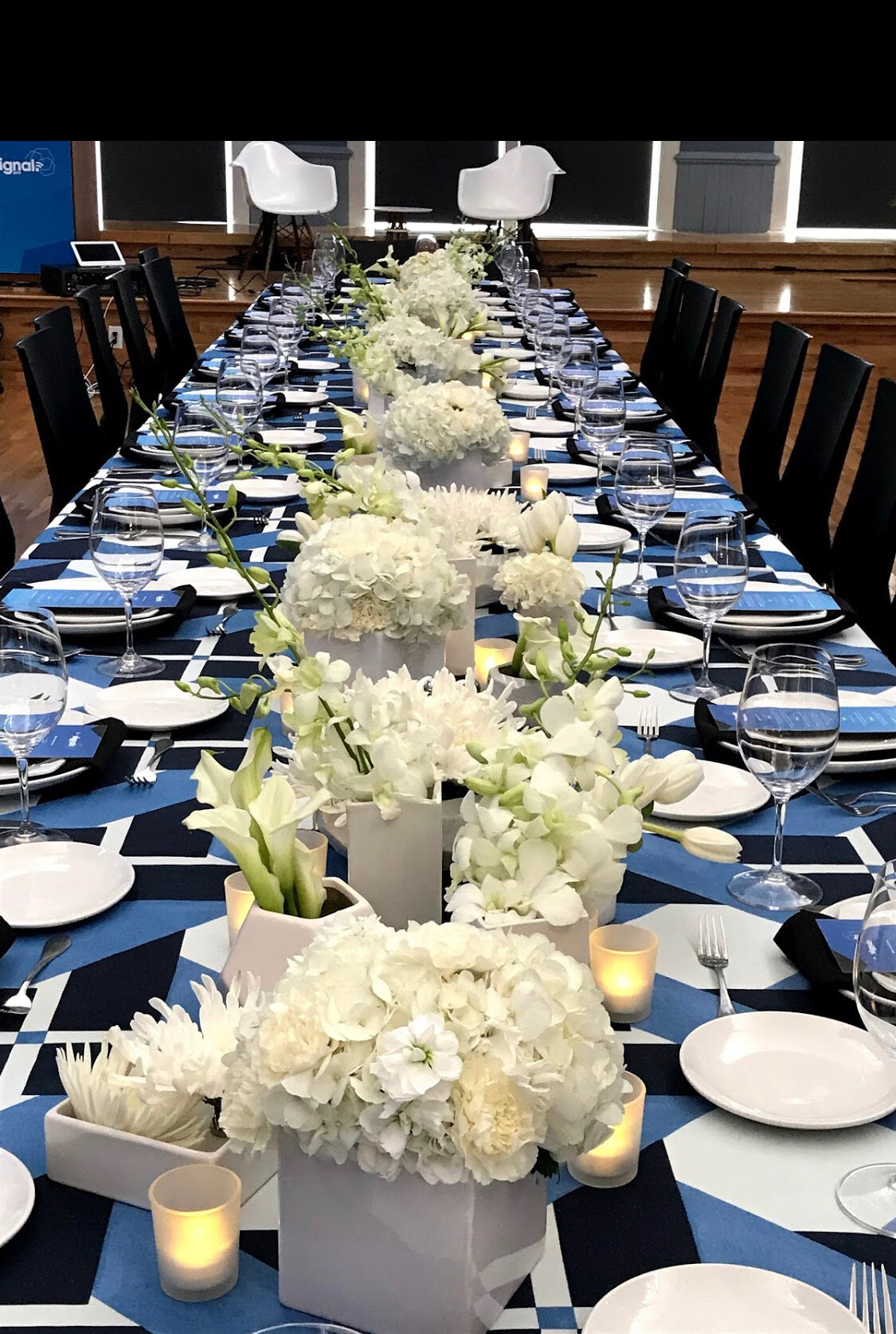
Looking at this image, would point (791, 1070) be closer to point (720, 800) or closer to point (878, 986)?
point (878, 986)

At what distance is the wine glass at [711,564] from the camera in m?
1.88

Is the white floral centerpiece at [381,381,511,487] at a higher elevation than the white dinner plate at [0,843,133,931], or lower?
higher

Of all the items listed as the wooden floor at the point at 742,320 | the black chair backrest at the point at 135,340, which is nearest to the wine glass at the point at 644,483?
the black chair backrest at the point at 135,340

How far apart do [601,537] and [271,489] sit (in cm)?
73

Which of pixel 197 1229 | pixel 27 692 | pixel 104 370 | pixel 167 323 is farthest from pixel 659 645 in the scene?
pixel 167 323

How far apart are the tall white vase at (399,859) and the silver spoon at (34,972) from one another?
269 millimetres

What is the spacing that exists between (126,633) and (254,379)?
4.37 ft

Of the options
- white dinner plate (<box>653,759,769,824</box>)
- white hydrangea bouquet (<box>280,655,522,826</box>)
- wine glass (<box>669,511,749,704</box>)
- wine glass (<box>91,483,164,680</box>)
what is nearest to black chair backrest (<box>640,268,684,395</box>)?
wine glass (<box>669,511,749,704</box>)

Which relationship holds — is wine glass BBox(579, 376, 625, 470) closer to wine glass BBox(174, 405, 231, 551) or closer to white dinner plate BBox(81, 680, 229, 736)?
wine glass BBox(174, 405, 231, 551)

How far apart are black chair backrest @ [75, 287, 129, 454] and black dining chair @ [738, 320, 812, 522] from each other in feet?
6.14

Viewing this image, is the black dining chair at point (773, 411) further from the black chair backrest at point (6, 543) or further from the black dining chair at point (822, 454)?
the black chair backrest at point (6, 543)

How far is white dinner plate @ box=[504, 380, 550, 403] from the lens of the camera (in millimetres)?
4027
